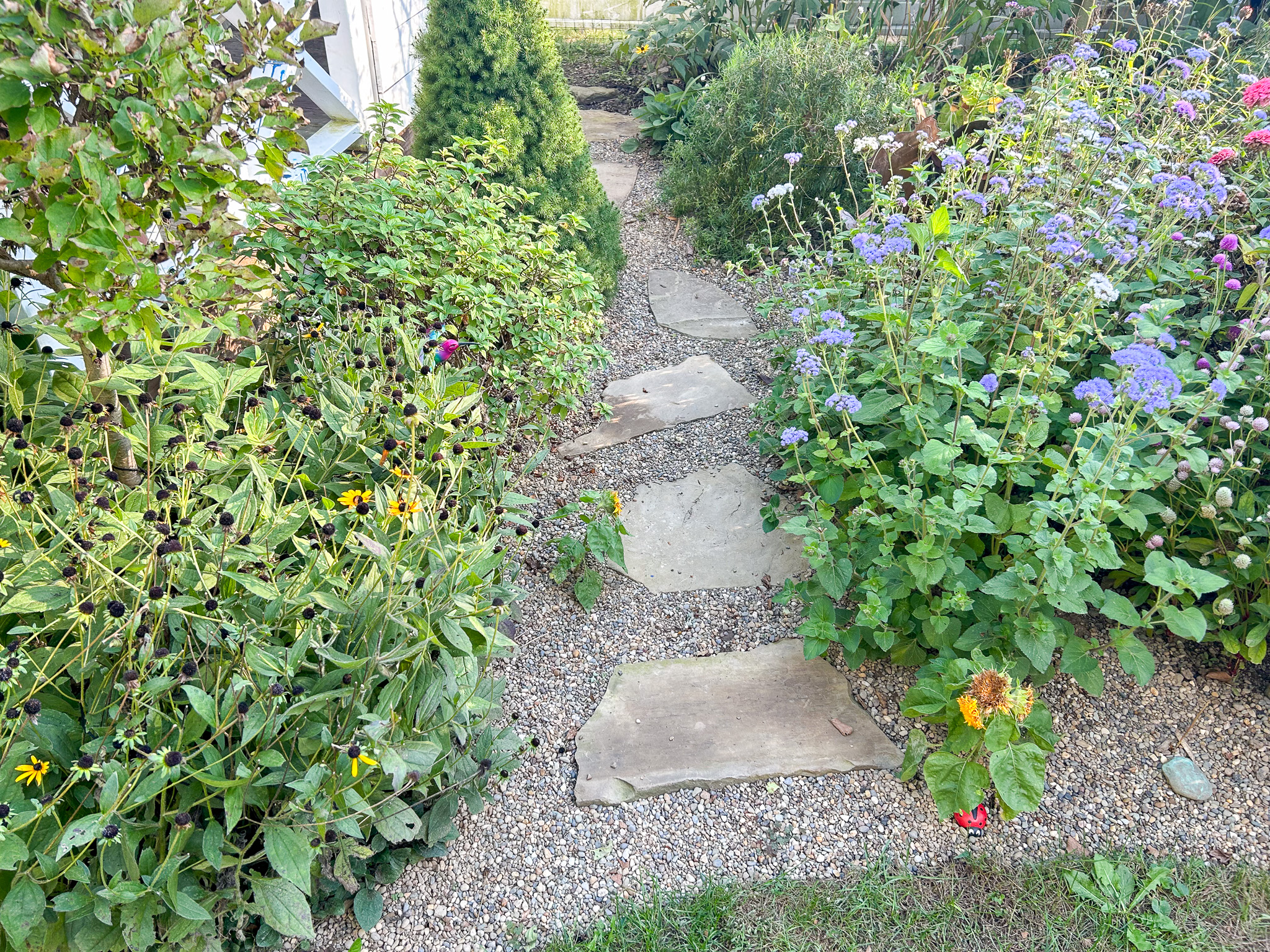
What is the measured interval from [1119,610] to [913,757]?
655 mm

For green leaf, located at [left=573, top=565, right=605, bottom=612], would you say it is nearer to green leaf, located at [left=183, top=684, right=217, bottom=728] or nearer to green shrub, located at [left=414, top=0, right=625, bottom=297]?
green leaf, located at [left=183, top=684, right=217, bottom=728]

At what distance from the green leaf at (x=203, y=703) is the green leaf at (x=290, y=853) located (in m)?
0.25

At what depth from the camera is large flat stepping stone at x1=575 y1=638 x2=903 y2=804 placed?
229cm

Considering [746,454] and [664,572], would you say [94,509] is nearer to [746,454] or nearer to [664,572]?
[664,572]

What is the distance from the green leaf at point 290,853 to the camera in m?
1.55

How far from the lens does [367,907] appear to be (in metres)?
1.88

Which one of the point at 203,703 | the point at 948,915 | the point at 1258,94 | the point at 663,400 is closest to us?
the point at 203,703

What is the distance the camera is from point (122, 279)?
1854 millimetres

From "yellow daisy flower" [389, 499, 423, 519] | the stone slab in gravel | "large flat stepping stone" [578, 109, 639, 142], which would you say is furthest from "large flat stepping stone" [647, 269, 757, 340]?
the stone slab in gravel

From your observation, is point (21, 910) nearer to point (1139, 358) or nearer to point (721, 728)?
point (721, 728)

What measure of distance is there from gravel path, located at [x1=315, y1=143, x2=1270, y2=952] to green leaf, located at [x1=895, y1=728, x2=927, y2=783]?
1.7 inches

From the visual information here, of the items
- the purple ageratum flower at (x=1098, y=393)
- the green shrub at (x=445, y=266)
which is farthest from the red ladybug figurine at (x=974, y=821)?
the green shrub at (x=445, y=266)

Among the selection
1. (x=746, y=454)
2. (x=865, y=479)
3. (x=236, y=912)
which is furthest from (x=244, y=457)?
(x=746, y=454)

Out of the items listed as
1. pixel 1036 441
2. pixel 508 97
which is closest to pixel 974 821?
pixel 1036 441
